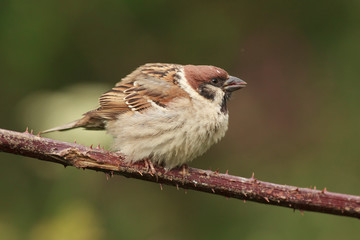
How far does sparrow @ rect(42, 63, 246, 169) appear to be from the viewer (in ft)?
9.80

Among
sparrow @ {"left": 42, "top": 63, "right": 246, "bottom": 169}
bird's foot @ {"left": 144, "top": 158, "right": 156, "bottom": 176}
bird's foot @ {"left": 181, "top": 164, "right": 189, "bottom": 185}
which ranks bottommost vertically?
bird's foot @ {"left": 144, "top": 158, "right": 156, "bottom": 176}

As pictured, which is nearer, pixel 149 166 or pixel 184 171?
pixel 184 171

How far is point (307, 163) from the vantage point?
4.58m

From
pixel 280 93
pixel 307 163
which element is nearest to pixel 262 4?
pixel 280 93

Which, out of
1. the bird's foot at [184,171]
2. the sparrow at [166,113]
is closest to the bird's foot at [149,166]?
the sparrow at [166,113]

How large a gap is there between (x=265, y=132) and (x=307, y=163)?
0.56 metres

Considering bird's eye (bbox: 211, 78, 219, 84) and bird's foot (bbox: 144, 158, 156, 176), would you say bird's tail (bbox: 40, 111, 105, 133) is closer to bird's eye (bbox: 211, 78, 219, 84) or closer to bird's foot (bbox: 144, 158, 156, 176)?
bird's foot (bbox: 144, 158, 156, 176)

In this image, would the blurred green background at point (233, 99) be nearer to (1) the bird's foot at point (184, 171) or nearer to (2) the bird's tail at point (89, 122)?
(2) the bird's tail at point (89, 122)

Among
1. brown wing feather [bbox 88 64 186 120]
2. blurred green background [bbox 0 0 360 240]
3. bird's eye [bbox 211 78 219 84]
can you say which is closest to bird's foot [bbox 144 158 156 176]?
brown wing feather [bbox 88 64 186 120]

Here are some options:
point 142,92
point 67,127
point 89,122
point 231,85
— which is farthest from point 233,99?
point 67,127

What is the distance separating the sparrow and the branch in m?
0.26

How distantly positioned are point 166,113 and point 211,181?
2.06ft

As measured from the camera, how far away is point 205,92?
127 inches

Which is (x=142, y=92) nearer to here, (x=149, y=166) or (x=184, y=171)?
(x=149, y=166)
